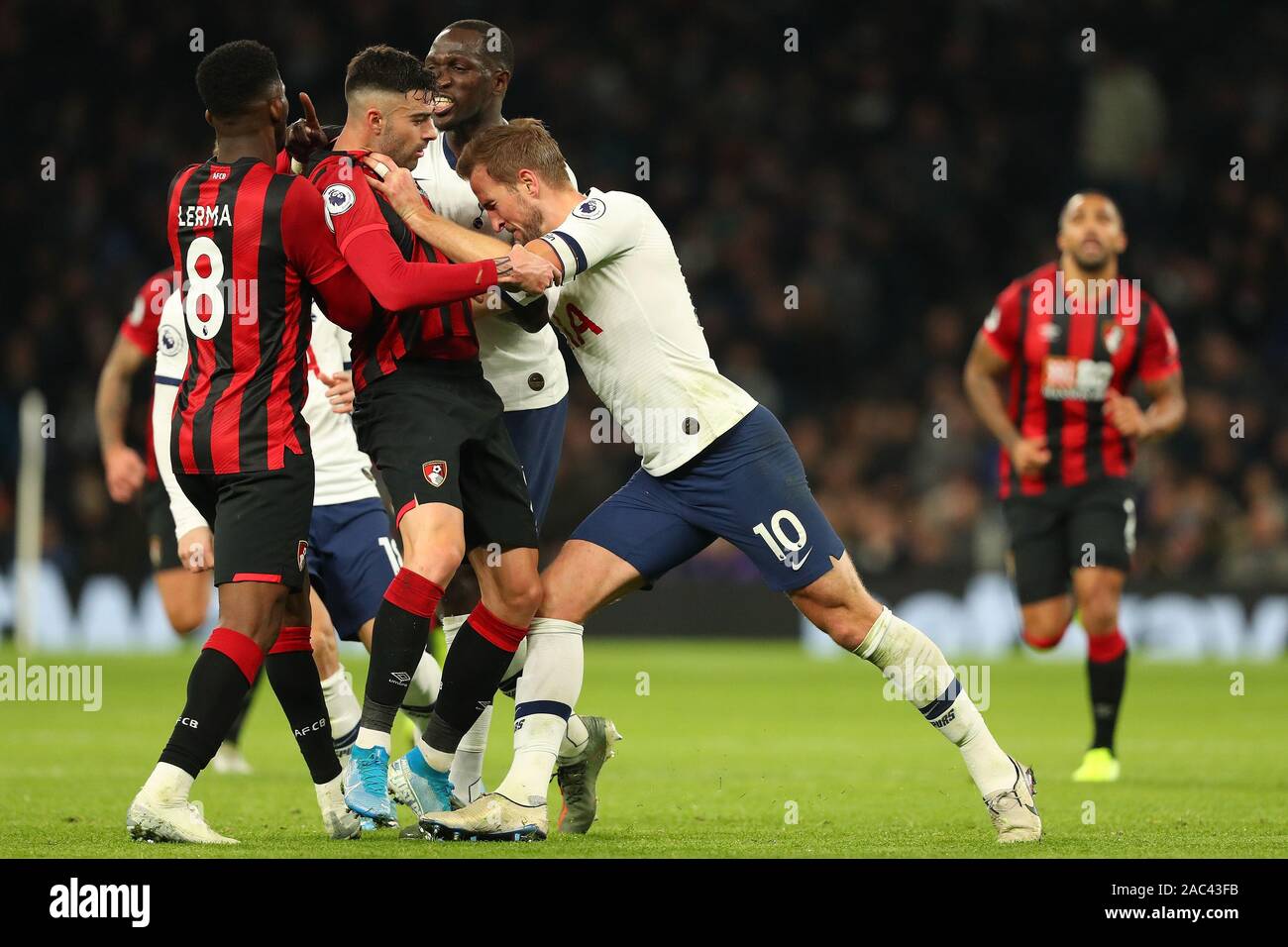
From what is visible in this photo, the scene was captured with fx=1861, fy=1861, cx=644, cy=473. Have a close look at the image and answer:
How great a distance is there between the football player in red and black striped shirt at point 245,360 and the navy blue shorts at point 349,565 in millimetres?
1223

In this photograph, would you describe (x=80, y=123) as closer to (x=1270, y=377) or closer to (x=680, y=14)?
(x=680, y=14)

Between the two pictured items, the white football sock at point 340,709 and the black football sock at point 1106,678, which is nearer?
the white football sock at point 340,709

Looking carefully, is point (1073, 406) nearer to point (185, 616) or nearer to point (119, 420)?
point (185, 616)

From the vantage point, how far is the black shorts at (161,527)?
9.06 m

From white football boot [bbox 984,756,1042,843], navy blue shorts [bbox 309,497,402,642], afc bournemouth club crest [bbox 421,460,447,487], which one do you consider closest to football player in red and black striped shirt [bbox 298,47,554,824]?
afc bournemouth club crest [bbox 421,460,447,487]

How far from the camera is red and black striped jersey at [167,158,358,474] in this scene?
17.8 feet

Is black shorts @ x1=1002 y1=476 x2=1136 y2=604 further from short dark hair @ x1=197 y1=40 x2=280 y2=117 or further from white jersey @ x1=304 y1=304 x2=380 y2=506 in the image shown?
short dark hair @ x1=197 y1=40 x2=280 y2=117

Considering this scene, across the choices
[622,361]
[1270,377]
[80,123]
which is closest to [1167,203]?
[1270,377]

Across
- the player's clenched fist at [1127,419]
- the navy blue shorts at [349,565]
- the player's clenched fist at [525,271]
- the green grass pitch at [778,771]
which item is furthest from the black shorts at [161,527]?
the player's clenched fist at [1127,419]

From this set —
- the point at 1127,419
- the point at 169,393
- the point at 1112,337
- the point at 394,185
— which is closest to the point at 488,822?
the point at 394,185

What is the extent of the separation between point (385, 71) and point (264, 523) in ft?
4.94

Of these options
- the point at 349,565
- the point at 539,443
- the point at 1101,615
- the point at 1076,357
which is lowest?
the point at 1101,615

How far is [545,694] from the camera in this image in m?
5.77

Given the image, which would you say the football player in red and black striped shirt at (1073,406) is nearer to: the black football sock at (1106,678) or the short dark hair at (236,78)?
the black football sock at (1106,678)
